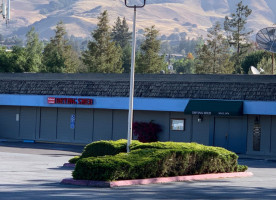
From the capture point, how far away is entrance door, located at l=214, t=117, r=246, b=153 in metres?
42.3

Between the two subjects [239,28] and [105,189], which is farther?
[239,28]

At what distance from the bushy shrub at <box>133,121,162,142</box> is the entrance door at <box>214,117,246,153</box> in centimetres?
452

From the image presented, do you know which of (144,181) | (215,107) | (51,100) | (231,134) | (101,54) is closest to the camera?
(144,181)

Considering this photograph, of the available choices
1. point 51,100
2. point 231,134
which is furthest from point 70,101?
point 231,134

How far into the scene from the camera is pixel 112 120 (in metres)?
47.0

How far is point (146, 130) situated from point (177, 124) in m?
2.26

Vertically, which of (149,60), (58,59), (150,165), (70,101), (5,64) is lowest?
(150,165)

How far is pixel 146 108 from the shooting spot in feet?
146

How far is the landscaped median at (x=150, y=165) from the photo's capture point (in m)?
21.2

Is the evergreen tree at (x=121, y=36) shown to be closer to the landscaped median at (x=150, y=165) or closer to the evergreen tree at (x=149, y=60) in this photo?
the evergreen tree at (x=149, y=60)


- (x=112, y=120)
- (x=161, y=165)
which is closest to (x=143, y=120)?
(x=112, y=120)

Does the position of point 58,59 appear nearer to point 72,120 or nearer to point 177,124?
point 72,120

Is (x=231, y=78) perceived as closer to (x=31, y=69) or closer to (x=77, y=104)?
(x=77, y=104)

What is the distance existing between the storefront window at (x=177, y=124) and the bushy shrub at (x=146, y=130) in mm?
1087
